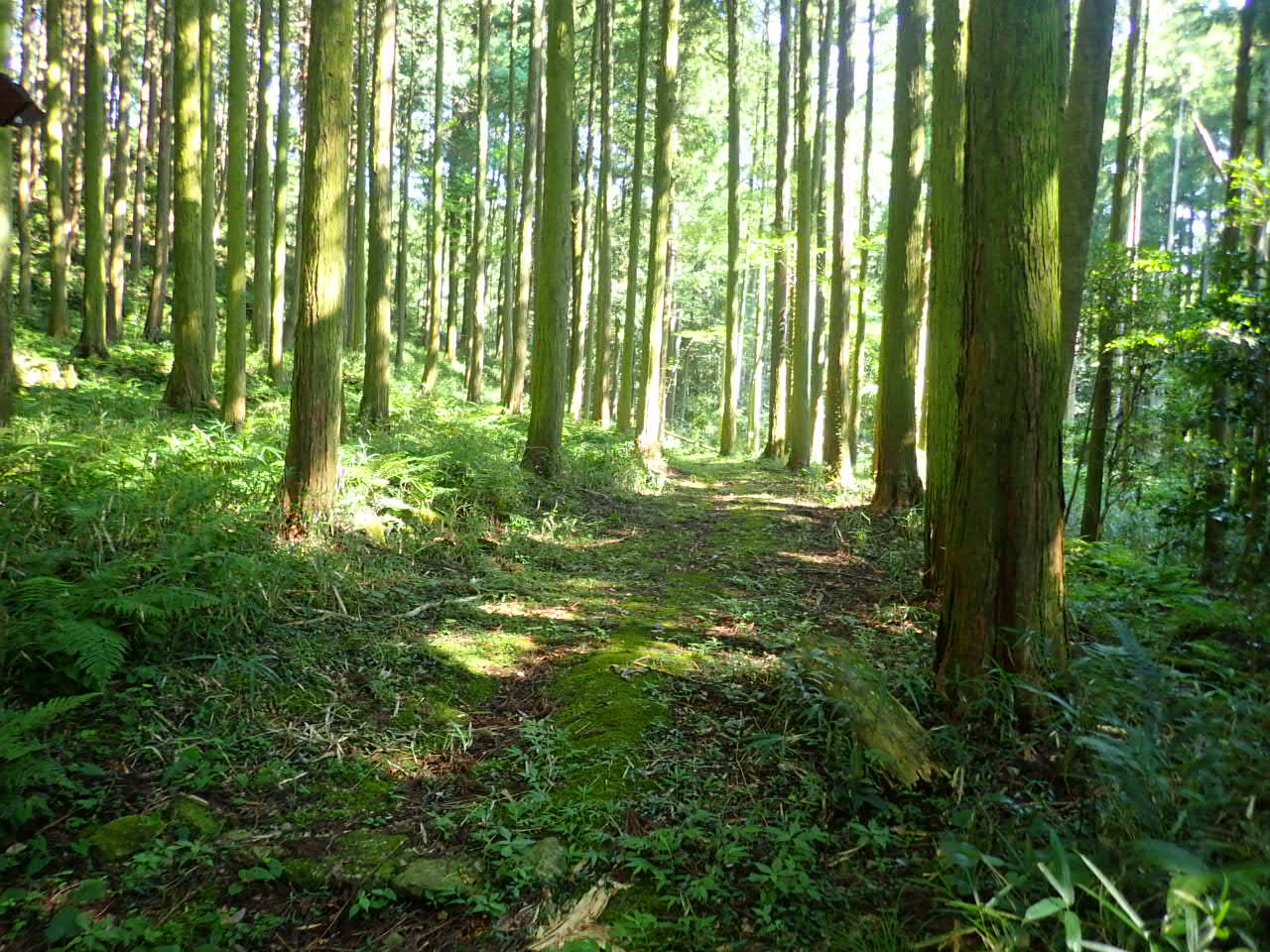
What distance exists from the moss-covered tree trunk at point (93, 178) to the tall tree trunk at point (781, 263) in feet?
42.7

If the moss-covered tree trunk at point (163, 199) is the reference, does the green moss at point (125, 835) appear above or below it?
below

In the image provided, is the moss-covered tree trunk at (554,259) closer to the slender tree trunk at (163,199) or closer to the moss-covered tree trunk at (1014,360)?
the moss-covered tree trunk at (1014,360)

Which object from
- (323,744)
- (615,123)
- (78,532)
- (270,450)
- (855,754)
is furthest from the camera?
(615,123)

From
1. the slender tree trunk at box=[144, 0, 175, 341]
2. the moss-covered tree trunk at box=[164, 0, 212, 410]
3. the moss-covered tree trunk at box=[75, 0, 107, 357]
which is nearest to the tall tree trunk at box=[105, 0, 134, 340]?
the slender tree trunk at box=[144, 0, 175, 341]

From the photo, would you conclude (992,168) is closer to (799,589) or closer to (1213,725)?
(1213,725)

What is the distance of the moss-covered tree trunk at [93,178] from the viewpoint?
13383 mm

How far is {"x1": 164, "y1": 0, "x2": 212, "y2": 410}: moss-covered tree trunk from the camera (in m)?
10.3

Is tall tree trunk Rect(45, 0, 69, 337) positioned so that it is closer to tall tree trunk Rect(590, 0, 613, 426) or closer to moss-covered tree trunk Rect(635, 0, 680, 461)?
tall tree trunk Rect(590, 0, 613, 426)

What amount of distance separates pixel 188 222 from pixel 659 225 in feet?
26.0

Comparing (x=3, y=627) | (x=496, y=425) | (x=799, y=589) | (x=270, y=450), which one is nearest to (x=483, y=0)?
(x=496, y=425)

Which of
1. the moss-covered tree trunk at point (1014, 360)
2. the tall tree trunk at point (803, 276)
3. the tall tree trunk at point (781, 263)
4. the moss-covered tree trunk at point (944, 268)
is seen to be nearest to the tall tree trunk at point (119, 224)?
the tall tree trunk at point (781, 263)

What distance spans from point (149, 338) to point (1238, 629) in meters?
22.9

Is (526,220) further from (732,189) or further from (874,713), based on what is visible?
(874,713)

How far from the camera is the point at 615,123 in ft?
78.0
